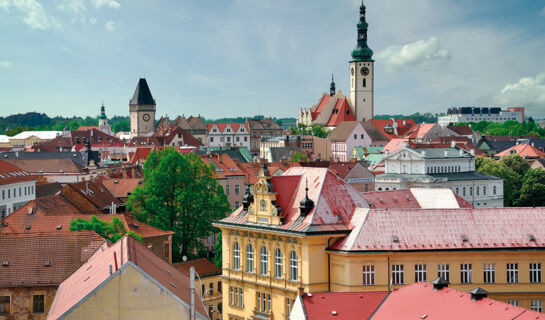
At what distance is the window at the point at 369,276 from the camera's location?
58594 mm

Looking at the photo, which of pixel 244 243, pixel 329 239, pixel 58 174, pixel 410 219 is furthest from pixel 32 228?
pixel 58 174

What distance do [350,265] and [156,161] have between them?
42.9m

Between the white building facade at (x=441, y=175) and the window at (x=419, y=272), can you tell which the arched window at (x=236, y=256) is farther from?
the white building facade at (x=441, y=175)

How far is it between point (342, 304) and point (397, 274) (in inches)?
387

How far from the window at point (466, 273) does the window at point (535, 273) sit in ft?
13.3

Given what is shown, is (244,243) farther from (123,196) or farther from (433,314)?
(123,196)

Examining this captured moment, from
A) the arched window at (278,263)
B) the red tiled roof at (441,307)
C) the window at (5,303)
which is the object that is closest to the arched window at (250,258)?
the arched window at (278,263)

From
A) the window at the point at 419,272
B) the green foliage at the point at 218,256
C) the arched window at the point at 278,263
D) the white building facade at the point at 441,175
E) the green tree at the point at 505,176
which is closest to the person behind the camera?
the window at the point at 419,272

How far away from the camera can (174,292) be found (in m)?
40.8

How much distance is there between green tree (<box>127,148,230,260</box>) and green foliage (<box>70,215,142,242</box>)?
57.5ft

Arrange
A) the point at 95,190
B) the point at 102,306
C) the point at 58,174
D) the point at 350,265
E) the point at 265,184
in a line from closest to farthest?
1. the point at 102,306
2. the point at 350,265
3. the point at 265,184
4. the point at 95,190
5. the point at 58,174

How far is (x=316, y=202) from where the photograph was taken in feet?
207

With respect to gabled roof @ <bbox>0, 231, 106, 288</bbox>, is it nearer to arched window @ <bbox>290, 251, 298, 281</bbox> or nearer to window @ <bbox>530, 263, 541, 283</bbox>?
arched window @ <bbox>290, 251, 298, 281</bbox>

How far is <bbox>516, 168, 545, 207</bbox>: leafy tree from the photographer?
13812 cm
